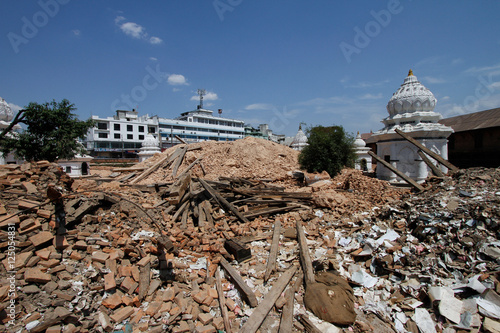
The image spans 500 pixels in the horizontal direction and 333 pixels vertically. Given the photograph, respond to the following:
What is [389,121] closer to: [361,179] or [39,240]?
[361,179]

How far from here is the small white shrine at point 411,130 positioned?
10.9 metres

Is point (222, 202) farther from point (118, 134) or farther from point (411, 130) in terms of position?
point (118, 134)

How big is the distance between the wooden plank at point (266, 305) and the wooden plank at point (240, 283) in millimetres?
175

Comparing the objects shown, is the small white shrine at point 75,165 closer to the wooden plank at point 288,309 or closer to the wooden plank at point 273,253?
the wooden plank at point 273,253

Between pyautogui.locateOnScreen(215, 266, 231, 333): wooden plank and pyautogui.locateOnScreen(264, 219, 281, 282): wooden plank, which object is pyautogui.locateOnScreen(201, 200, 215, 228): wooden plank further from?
pyautogui.locateOnScreen(215, 266, 231, 333): wooden plank

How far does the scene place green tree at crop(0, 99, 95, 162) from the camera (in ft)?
43.0

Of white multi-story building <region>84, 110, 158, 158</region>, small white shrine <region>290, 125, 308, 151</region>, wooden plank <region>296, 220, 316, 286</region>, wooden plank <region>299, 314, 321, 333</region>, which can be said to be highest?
white multi-story building <region>84, 110, 158, 158</region>

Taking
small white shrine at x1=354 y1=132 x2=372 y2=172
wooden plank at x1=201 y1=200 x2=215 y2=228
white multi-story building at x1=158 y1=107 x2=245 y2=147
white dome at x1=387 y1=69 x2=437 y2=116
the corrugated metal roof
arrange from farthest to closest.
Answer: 1. white multi-story building at x1=158 y1=107 x2=245 y2=147
2. small white shrine at x1=354 y1=132 x2=372 y2=172
3. the corrugated metal roof
4. white dome at x1=387 y1=69 x2=437 y2=116
5. wooden plank at x1=201 y1=200 x2=215 y2=228

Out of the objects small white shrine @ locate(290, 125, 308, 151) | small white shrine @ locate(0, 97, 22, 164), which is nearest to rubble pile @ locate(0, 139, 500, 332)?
small white shrine @ locate(0, 97, 22, 164)

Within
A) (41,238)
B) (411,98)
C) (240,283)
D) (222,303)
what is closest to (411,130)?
(411,98)

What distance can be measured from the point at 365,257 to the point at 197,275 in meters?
3.65

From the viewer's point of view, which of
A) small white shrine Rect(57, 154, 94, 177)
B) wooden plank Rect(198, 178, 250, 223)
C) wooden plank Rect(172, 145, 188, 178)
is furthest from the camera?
small white shrine Rect(57, 154, 94, 177)

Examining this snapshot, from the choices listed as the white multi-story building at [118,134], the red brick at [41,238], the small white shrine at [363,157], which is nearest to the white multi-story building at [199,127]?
the white multi-story building at [118,134]

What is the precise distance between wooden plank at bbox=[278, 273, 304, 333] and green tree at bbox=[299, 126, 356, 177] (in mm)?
10224
